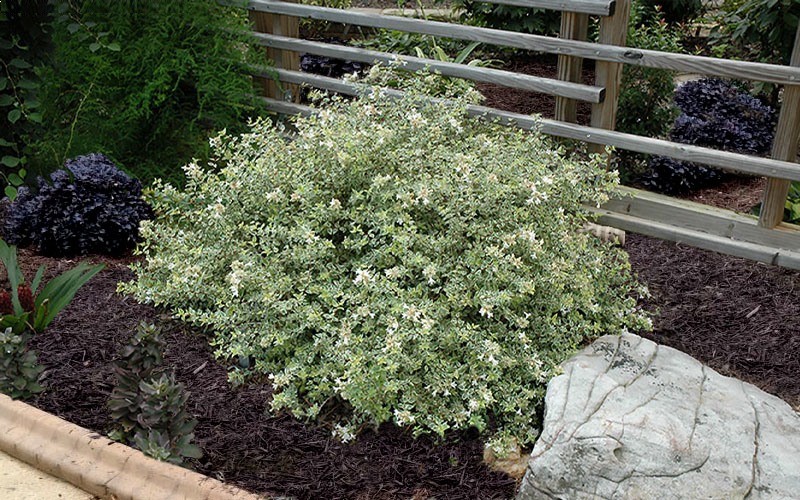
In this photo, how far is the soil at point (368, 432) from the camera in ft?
10.2

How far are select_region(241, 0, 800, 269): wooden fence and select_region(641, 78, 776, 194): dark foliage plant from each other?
701mm

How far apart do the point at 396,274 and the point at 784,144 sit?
212 centimetres

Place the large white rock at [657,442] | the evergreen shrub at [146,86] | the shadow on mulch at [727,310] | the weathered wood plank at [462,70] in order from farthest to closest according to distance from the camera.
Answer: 1. the evergreen shrub at [146,86]
2. the weathered wood plank at [462,70]
3. the shadow on mulch at [727,310]
4. the large white rock at [657,442]

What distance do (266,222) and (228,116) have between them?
1.71 meters

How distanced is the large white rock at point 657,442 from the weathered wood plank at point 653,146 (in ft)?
4.34

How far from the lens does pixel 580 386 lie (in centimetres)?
321

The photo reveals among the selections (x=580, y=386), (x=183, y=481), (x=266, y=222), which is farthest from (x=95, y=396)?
(x=580, y=386)

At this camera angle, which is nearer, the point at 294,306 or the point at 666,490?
the point at 666,490

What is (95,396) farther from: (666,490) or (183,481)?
(666,490)

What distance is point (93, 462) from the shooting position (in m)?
3.04

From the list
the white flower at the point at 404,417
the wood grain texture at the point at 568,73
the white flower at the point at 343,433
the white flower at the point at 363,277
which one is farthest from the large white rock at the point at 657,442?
the wood grain texture at the point at 568,73

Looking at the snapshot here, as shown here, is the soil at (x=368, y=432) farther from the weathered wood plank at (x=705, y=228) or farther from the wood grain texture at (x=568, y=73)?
the wood grain texture at (x=568, y=73)

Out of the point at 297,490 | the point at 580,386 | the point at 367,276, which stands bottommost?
the point at 297,490

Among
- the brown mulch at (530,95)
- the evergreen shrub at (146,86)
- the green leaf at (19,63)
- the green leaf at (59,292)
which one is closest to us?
the green leaf at (19,63)
